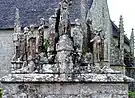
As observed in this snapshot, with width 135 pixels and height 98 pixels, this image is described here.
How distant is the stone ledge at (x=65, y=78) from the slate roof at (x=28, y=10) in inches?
700

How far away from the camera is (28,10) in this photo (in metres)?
28.9

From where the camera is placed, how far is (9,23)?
2811cm

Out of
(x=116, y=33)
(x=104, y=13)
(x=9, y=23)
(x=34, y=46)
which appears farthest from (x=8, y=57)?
(x=34, y=46)

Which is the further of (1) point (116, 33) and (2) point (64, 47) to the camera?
(1) point (116, 33)

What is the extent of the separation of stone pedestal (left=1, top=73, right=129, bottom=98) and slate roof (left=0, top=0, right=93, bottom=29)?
17.9 meters

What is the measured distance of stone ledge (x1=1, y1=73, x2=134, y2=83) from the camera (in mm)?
8492

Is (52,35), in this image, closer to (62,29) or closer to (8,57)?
(62,29)

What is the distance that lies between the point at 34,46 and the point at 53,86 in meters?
1.33

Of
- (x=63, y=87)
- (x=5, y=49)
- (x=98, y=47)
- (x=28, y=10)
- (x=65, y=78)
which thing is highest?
(x=28, y=10)

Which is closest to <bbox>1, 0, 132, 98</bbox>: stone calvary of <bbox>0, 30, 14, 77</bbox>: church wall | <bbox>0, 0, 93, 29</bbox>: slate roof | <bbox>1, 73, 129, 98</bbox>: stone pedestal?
<bbox>1, 73, 129, 98</bbox>: stone pedestal

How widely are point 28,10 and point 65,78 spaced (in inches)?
822

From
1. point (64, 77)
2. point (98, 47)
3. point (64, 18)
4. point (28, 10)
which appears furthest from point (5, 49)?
point (64, 77)

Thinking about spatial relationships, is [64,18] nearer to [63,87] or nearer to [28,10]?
[63,87]

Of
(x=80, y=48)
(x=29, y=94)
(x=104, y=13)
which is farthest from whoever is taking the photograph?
(x=104, y=13)
